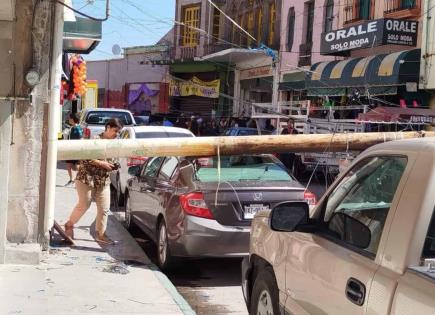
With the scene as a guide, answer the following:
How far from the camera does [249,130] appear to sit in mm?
21438

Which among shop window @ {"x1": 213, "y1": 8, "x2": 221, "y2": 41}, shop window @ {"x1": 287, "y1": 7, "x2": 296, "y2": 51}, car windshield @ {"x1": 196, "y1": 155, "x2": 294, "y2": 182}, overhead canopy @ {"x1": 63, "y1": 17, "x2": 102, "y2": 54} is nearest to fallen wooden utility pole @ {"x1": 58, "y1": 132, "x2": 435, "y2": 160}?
car windshield @ {"x1": 196, "y1": 155, "x2": 294, "y2": 182}

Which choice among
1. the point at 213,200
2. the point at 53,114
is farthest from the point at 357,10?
the point at 53,114

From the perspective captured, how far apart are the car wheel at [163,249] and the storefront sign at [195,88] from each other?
26.8 metres

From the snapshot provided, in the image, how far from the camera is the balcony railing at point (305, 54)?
26097 millimetres

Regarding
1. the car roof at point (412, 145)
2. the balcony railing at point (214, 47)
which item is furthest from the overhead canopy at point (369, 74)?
the car roof at point (412, 145)

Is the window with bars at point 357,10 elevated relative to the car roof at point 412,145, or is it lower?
elevated

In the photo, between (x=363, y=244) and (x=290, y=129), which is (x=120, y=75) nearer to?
(x=290, y=129)

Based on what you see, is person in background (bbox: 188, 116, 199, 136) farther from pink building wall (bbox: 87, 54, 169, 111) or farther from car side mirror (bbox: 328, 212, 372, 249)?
car side mirror (bbox: 328, 212, 372, 249)

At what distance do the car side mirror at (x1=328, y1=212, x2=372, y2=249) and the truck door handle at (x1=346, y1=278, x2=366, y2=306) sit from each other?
193mm

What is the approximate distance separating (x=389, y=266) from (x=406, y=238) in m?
0.16

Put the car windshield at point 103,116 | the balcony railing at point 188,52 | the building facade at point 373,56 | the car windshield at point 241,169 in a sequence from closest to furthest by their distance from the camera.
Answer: the car windshield at point 241,169, the building facade at point 373,56, the car windshield at point 103,116, the balcony railing at point 188,52

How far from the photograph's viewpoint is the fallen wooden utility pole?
7254mm

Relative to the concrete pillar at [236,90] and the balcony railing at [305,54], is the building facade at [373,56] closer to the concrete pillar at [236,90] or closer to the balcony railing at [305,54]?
the balcony railing at [305,54]

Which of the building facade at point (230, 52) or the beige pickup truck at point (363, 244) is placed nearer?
the beige pickup truck at point (363, 244)
